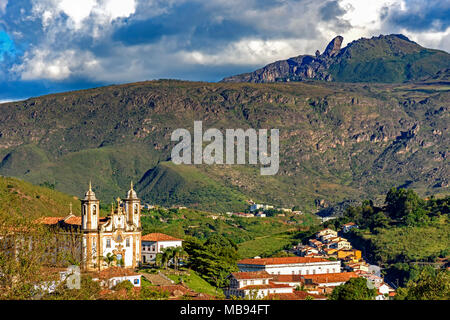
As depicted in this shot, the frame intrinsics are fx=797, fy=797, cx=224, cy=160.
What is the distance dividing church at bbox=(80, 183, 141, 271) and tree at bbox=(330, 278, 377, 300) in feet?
79.4

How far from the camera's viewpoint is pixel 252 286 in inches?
3632

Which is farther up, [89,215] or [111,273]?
[89,215]

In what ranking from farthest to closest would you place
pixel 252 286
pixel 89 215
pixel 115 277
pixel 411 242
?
pixel 411 242
pixel 252 286
pixel 89 215
pixel 115 277

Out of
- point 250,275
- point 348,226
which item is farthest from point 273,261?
point 348,226

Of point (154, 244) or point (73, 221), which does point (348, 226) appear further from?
point (73, 221)

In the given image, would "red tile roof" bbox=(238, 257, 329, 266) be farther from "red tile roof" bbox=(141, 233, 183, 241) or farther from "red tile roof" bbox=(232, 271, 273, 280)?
"red tile roof" bbox=(232, 271, 273, 280)

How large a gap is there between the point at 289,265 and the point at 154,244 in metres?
23.3

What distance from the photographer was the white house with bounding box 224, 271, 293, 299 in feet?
296

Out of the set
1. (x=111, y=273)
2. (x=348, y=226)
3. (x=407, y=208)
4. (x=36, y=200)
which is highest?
(x=36, y=200)
